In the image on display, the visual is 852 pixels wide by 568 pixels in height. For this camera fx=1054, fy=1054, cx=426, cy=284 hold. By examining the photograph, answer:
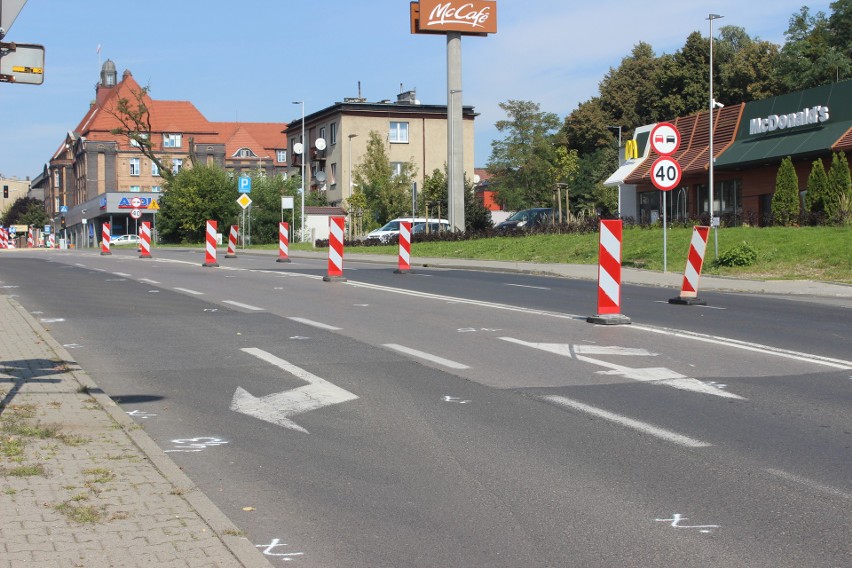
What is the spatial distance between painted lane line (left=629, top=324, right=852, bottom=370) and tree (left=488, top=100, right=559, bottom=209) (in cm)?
7803

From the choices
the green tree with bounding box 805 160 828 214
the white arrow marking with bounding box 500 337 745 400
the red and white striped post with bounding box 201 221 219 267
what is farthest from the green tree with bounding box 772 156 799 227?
the white arrow marking with bounding box 500 337 745 400

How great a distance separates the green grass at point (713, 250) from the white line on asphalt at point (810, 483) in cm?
1838

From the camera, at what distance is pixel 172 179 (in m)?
78.8

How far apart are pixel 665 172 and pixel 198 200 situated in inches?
2182

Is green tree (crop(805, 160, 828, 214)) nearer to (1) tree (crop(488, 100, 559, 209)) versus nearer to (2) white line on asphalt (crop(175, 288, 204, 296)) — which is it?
(2) white line on asphalt (crop(175, 288, 204, 296))

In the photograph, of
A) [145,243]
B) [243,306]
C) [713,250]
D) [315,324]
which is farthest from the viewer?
[145,243]

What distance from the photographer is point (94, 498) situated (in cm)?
541

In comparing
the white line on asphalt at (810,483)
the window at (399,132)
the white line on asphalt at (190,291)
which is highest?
the window at (399,132)

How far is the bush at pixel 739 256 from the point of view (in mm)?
26766

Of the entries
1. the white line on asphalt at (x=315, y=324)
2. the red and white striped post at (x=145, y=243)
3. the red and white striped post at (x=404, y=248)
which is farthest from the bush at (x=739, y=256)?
the red and white striped post at (x=145, y=243)

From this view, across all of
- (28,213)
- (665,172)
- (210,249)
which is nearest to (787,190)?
(665,172)

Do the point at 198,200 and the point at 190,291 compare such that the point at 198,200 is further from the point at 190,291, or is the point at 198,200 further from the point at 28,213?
the point at 28,213

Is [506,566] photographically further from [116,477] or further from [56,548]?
[116,477]

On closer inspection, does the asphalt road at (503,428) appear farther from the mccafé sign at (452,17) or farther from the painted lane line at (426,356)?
the mccafé sign at (452,17)
